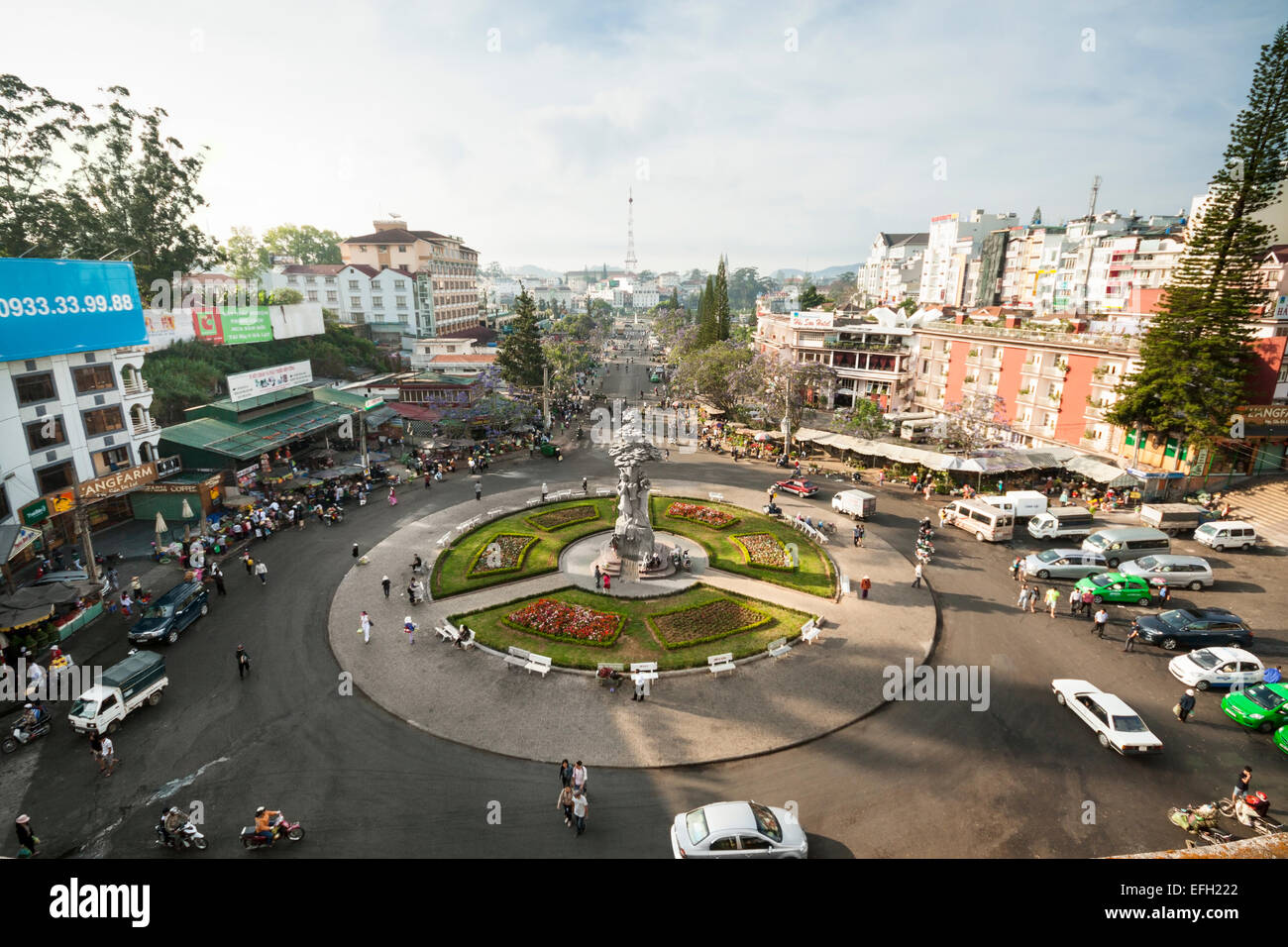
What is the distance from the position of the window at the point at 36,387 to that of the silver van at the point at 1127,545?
53375 millimetres

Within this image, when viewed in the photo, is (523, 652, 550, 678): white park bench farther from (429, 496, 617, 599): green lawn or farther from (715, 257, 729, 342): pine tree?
(715, 257, 729, 342): pine tree

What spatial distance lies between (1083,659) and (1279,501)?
25209 millimetres

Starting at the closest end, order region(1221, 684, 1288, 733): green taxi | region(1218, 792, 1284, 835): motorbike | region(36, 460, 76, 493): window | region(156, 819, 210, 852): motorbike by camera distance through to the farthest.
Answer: region(156, 819, 210, 852): motorbike, region(1218, 792, 1284, 835): motorbike, region(1221, 684, 1288, 733): green taxi, region(36, 460, 76, 493): window

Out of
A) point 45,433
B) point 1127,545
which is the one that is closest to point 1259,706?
point 1127,545

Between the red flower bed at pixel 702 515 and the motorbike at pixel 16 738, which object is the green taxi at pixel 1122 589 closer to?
the red flower bed at pixel 702 515

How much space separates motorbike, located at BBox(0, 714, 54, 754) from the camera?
18.7 meters

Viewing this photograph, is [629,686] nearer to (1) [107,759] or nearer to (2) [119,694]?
(1) [107,759]

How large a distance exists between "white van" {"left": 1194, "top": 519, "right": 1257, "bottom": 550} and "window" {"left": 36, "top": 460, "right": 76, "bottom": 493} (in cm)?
6045

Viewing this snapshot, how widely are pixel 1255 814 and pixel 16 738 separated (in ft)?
114

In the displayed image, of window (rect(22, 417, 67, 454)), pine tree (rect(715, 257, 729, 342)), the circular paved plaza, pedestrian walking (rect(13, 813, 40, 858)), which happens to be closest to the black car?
the circular paved plaza

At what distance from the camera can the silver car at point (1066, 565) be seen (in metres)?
29.8

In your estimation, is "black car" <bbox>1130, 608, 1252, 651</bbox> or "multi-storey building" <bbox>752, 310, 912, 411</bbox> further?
"multi-storey building" <bbox>752, 310, 912, 411</bbox>

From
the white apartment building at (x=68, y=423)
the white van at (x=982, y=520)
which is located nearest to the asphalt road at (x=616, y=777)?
the white van at (x=982, y=520)
